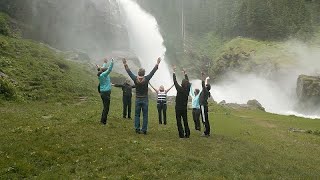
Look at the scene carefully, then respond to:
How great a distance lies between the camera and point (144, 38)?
86.1 metres

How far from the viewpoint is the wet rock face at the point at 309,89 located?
63522 millimetres

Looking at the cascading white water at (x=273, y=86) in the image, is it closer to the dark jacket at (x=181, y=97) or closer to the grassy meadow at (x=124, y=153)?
the grassy meadow at (x=124, y=153)

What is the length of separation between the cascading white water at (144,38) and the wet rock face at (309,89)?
82.0 ft

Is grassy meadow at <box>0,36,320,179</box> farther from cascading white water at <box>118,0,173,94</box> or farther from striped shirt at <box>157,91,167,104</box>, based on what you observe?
cascading white water at <box>118,0,173,94</box>

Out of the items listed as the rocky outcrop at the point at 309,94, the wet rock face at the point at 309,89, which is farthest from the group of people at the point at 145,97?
the rocky outcrop at the point at 309,94

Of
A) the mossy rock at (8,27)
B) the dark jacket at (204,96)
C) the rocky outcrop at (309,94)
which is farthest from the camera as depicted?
the rocky outcrop at (309,94)

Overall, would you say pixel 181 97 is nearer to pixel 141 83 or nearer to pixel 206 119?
pixel 141 83

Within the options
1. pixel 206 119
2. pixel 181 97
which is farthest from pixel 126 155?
pixel 206 119

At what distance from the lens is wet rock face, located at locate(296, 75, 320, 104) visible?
208 feet

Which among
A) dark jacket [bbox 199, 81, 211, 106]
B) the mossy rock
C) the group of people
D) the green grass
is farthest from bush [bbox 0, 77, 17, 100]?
the mossy rock

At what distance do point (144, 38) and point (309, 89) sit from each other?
37218mm

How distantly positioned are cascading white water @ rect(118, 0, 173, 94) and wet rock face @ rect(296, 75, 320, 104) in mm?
24985

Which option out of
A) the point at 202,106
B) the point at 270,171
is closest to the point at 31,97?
the point at 202,106

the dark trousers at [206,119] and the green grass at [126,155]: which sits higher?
the dark trousers at [206,119]
